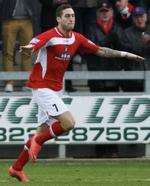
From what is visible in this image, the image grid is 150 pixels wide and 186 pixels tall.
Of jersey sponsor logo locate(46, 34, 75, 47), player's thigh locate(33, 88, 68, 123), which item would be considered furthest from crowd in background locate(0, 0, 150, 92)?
player's thigh locate(33, 88, 68, 123)

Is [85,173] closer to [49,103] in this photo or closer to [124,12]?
[49,103]

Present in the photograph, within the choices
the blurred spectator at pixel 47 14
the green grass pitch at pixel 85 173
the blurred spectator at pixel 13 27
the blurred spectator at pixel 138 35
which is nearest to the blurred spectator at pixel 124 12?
the blurred spectator at pixel 138 35

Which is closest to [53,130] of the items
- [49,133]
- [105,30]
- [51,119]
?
[49,133]

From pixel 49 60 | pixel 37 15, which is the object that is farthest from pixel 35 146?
pixel 37 15

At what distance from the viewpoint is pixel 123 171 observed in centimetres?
1208

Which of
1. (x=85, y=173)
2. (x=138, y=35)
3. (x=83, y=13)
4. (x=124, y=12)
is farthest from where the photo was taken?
(x=83, y=13)

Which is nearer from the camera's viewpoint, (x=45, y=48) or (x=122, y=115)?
(x=45, y=48)

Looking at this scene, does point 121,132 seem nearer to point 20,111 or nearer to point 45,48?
point 20,111

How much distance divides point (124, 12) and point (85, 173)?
3255 mm

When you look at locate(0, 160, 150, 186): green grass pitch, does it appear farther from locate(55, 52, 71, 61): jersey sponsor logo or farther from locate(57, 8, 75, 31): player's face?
locate(57, 8, 75, 31): player's face

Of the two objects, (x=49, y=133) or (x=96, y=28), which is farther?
(x=96, y=28)

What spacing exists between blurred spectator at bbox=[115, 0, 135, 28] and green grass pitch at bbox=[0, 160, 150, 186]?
2393 mm

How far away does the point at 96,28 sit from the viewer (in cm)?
1355

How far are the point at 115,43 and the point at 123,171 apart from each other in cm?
244
